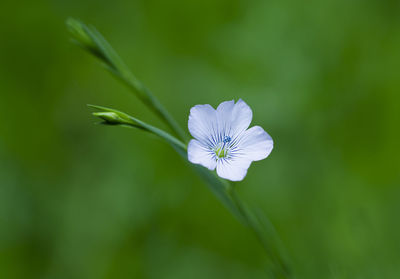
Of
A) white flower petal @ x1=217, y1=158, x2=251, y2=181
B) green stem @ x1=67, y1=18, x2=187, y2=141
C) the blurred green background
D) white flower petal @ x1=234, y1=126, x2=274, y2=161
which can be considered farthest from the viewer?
the blurred green background

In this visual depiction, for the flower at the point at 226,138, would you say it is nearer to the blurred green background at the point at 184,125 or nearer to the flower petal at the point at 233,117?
the flower petal at the point at 233,117

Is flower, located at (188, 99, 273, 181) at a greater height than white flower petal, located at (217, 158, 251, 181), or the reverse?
flower, located at (188, 99, 273, 181)

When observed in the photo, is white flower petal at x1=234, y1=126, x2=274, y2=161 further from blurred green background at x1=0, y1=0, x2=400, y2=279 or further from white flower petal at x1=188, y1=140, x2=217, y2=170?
blurred green background at x1=0, y1=0, x2=400, y2=279

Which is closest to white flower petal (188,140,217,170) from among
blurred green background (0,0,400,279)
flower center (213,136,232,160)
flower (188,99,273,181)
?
flower (188,99,273,181)

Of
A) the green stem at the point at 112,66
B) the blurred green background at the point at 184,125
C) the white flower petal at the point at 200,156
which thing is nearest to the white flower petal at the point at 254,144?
the white flower petal at the point at 200,156

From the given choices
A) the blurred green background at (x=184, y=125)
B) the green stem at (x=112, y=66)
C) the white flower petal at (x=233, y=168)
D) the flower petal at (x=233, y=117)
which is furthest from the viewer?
the blurred green background at (x=184, y=125)

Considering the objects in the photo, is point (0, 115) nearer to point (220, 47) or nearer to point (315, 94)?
point (220, 47)
